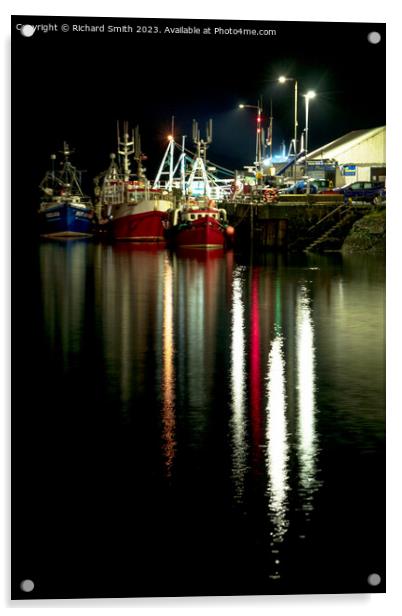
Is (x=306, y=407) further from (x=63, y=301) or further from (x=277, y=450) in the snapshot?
(x=63, y=301)

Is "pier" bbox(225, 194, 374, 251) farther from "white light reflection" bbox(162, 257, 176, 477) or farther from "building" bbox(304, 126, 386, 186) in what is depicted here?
"white light reflection" bbox(162, 257, 176, 477)

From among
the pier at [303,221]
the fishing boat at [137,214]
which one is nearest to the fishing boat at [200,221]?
the fishing boat at [137,214]

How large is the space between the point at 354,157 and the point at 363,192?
10.8 meters

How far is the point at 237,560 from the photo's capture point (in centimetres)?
867

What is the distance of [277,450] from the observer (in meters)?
11.0

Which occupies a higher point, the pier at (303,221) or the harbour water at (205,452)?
the pier at (303,221)

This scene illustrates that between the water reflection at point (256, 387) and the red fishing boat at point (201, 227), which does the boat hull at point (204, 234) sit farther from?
the water reflection at point (256, 387)

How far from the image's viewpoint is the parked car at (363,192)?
1247 inches

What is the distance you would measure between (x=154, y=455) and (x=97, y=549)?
2.21 metres

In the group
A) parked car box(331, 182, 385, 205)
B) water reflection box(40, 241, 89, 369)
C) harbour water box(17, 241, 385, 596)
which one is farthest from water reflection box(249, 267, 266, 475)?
parked car box(331, 182, 385, 205)

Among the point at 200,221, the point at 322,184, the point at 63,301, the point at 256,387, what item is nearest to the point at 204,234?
the point at 200,221

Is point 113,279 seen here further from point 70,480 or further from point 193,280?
point 70,480

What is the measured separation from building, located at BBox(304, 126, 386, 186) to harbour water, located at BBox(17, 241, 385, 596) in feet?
9.30

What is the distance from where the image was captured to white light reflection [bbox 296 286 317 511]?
10217 millimetres
